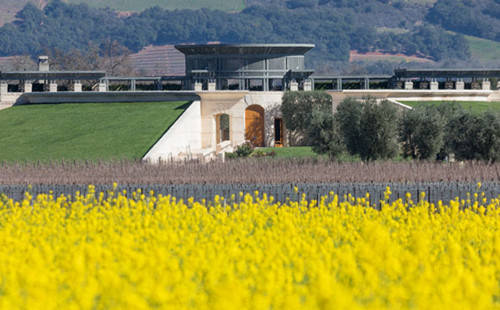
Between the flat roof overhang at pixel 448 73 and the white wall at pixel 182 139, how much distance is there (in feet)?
51.5

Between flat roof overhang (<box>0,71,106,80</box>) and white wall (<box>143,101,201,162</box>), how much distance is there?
9.26m

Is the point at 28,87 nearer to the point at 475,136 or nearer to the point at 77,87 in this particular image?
the point at 77,87

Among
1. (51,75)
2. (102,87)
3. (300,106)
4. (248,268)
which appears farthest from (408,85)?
(248,268)

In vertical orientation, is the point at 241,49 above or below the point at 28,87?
above

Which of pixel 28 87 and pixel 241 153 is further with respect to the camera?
pixel 28 87

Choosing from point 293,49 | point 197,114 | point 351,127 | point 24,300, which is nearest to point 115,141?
point 197,114

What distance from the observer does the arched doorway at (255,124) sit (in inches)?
Result: 2207

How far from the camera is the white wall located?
1734 inches

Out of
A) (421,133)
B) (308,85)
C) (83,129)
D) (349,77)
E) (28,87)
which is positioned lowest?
(421,133)

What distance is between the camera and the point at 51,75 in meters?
58.3

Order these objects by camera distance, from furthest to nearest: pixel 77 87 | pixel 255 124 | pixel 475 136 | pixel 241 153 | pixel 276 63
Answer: pixel 276 63 → pixel 77 87 → pixel 255 124 → pixel 241 153 → pixel 475 136

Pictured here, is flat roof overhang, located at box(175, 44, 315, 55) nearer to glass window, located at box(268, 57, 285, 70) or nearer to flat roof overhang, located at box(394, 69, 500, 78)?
glass window, located at box(268, 57, 285, 70)

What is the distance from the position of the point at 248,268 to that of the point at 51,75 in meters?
48.3

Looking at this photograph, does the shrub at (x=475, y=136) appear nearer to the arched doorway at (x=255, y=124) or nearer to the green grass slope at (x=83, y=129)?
the green grass slope at (x=83, y=129)
